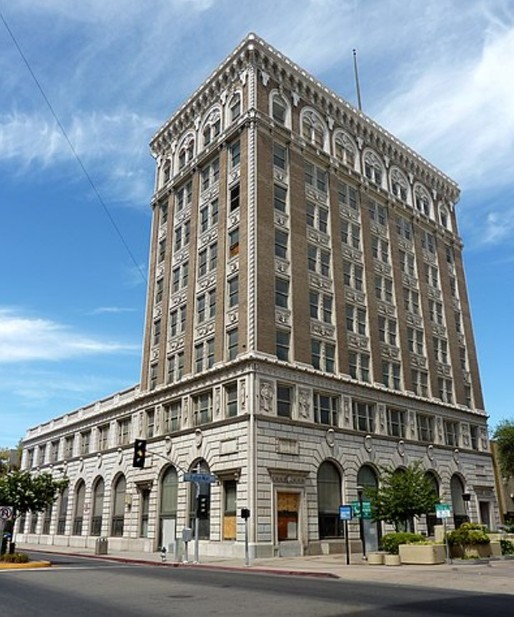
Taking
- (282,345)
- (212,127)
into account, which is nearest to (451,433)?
(282,345)

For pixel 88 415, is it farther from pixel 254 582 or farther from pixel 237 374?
pixel 254 582

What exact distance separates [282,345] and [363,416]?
9559mm

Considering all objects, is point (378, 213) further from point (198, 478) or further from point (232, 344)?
point (198, 478)

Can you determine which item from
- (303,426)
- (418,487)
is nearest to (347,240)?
(303,426)

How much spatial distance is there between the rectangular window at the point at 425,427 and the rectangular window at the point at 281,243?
749 inches

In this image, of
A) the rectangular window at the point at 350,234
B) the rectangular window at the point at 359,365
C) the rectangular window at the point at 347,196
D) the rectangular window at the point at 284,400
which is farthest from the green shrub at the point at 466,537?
the rectangular window at the point at 347,196

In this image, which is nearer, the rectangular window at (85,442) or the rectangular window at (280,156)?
the rectangular window at (280,156)

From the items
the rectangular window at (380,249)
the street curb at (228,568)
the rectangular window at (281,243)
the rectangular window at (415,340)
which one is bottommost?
the street curb at (228,568)

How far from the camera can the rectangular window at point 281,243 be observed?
44.5 metres

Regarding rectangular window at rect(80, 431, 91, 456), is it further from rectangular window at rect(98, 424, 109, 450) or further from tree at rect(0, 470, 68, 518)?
tree at rect(0, 470, 68, 518)

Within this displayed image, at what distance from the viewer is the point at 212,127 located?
53.0 metres

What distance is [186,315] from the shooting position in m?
48.3

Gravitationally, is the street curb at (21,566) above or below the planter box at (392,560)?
below

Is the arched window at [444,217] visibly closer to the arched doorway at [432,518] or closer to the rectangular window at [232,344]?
the arched doorway at [432,518]
